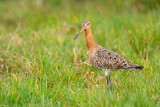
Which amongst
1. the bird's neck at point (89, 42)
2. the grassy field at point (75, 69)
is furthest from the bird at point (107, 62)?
the grassy field at point (75, 69)

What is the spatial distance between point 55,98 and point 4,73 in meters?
1.84

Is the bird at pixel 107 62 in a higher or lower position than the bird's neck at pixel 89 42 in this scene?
lower

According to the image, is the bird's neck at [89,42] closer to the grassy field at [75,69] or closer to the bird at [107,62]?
the bird at [107,62]

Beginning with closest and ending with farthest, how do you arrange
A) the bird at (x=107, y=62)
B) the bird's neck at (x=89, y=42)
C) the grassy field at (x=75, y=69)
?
the grassy field at (x=75, y=69) → the bird at (x=107, y=62) → the bird's neck at (x=89, y=42)

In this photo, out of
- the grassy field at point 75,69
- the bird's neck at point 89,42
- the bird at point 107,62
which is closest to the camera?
the grassy field at point 75,69

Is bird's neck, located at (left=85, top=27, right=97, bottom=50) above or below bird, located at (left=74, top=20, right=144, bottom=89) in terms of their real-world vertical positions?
above

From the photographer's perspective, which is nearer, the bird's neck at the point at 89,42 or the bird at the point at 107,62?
the bird at the point at 107,62

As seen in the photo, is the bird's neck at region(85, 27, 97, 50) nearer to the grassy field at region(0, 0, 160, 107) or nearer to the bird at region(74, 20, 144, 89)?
the bird at region(74, 20, 144, 89)

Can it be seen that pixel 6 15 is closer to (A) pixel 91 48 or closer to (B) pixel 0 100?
(A) pixel 91 48

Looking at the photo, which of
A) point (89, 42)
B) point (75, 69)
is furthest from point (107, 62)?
point (75, 69)

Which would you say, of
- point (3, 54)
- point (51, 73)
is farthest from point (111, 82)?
point (3, 54)

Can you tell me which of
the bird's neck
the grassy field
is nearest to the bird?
the bird's neck

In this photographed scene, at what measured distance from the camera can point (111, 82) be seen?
17.0 feet

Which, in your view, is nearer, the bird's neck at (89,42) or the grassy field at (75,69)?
the grassy field at (75,69)
